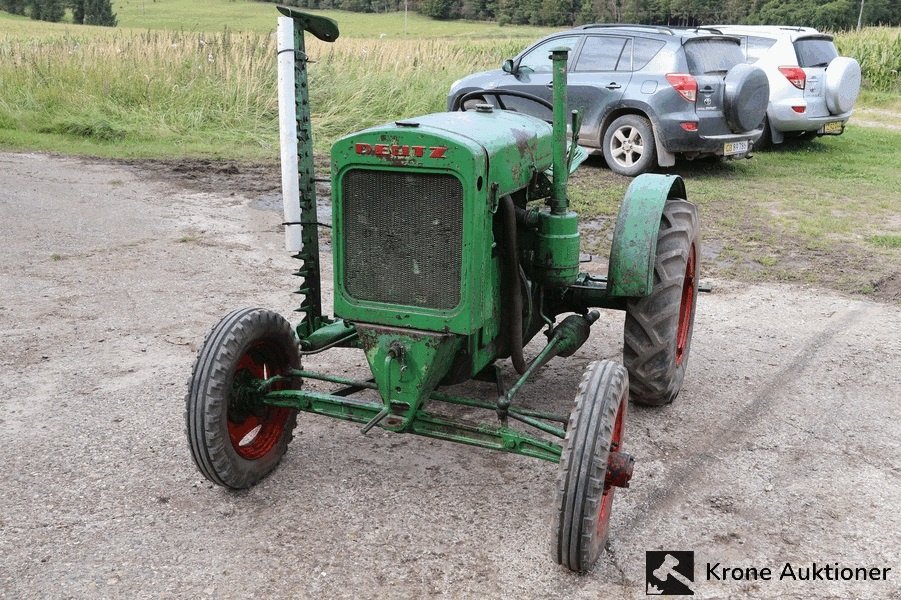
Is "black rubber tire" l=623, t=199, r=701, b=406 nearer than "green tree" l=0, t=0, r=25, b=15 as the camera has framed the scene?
Yes

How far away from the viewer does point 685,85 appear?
10.2 metres

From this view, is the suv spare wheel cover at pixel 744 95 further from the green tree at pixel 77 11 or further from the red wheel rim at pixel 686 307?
the green tree at pixel 77 11

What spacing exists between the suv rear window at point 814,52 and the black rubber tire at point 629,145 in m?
3.47

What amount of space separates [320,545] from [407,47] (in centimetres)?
1622

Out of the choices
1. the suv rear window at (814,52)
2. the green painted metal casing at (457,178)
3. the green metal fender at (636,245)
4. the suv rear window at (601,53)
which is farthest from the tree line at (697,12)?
the green painted metal casing at (457,178)

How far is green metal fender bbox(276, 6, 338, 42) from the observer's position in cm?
411

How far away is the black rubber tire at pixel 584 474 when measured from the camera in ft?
9.70

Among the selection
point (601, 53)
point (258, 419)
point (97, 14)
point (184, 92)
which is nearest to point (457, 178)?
point (258, 419)

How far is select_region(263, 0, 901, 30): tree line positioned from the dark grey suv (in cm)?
765

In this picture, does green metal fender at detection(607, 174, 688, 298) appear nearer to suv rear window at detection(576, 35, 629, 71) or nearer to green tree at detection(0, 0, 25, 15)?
suv rear window at detection(576, 35, 629, 71)

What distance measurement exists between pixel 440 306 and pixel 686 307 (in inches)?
82.4

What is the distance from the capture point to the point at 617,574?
320 centimetres

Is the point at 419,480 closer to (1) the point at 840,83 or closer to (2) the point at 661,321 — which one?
(2) the point at 661,321

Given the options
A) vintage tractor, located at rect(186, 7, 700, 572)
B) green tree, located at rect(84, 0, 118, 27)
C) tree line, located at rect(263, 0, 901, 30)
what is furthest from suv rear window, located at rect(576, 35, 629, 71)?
green tree, located at rect(84, 0, 118, 27)
